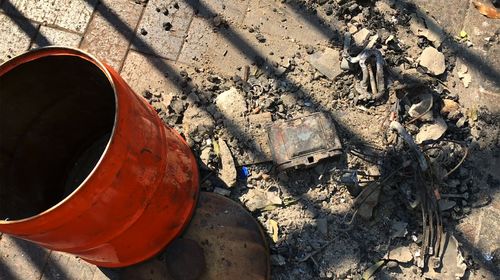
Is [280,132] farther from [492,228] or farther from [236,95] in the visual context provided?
[492,228]

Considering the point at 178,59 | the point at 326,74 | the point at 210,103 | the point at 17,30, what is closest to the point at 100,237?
the point at 210,103

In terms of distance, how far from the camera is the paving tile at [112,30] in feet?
10.9

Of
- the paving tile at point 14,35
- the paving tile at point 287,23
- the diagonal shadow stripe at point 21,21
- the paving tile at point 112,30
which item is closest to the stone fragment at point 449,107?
the paving tile at point 287,23

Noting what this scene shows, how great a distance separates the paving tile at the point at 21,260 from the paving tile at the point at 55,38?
1273mm

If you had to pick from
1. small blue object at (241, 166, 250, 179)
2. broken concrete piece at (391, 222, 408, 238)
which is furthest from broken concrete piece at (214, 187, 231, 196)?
broken concrete piece at (391, 222, 408, 238)

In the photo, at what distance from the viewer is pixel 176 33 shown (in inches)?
132

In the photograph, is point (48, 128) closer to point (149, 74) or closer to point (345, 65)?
point (149, 74)

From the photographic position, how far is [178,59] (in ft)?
10.8

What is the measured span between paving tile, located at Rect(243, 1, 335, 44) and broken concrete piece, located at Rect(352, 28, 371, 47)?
157 mm

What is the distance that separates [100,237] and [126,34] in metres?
1.60

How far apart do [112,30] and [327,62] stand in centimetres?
141

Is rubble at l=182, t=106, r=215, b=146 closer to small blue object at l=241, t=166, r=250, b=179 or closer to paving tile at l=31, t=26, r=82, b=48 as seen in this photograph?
small blue object at l=241, t=166, r=250, b=179

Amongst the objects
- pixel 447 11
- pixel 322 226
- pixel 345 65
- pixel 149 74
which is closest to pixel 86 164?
pixel 149 74

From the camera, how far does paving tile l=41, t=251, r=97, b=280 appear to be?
2881 millimetres
